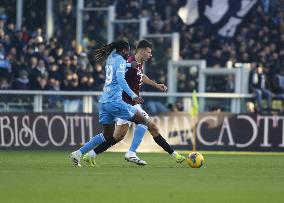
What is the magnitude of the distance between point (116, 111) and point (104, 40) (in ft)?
54.0

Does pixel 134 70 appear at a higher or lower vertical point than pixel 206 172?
higher

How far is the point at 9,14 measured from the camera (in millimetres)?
35781

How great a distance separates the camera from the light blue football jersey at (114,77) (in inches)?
701

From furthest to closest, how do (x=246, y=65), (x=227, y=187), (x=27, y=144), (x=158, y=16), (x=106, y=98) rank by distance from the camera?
(x=158, y=16) < (x=246, y=65) < (x=27, y=144) < (x=106, y=98) < (x=227, y=187)

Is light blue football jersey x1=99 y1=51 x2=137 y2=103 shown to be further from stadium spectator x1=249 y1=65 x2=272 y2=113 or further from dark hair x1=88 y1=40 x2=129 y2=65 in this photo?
stadium spectator x1=249 y1=65 x2=272 y2=113

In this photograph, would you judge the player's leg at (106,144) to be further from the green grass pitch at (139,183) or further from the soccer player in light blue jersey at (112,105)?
the green grass pitch at (139,183)

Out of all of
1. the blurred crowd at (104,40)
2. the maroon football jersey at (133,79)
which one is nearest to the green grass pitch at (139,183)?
the maroon football jersey at (133,79)

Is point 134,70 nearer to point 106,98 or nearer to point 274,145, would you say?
point 106,98

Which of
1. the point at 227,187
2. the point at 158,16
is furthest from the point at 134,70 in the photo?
the point at 158,16

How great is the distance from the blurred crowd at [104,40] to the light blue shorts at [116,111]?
11.0 metres

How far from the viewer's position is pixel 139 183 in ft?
46.1

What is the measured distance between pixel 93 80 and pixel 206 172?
1390 cm

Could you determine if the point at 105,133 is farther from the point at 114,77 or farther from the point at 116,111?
the point at 114,77

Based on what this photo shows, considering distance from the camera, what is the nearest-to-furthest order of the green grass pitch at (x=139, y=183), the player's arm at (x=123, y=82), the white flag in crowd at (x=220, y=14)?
the green grass pitch at (x=139, y=183) → the player's arm at (x=123, y=82) → the white flag in crowd at (x=220, y=14)
